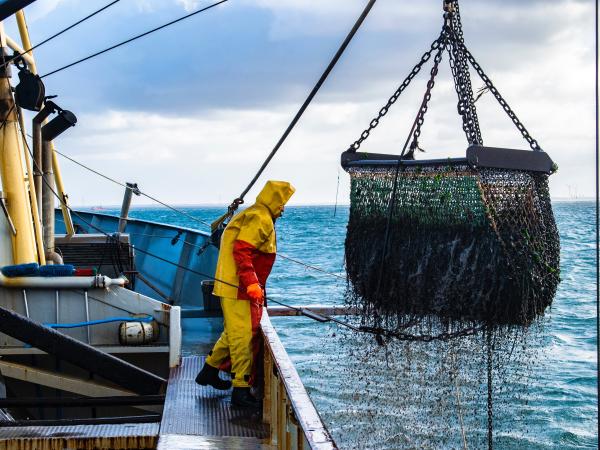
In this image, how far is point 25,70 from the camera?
928cm

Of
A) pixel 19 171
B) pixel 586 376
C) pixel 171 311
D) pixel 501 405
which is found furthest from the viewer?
pixel 586 376

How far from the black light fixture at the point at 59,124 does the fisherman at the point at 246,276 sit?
501cm

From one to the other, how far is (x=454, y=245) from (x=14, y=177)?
5.06 metres

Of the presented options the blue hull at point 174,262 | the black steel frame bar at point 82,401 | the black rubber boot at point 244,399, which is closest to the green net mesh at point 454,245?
the black rubber boot at point 244,399

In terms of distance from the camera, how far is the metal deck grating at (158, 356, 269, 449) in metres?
5.11

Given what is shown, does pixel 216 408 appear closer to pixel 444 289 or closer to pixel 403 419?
pixel 444 289

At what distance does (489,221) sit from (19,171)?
5314 millimetres

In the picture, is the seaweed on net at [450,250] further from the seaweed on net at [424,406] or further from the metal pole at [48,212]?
the seaweed on net at [424,406]

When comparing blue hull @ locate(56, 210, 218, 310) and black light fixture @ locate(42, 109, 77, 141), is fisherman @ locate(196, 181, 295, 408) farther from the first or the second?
black light fixture @ locate(42, 109, 77, 141)

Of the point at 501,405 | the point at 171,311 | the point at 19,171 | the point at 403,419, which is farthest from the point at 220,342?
the point at 501,405

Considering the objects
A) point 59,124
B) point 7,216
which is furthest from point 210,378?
point 59,124

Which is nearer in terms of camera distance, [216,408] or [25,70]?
[216,408]

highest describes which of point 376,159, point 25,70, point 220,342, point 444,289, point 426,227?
point 25,70

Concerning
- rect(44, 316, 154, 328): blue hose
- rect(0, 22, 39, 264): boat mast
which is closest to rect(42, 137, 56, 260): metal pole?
rect(0, 22, 39, 264): boat mast
